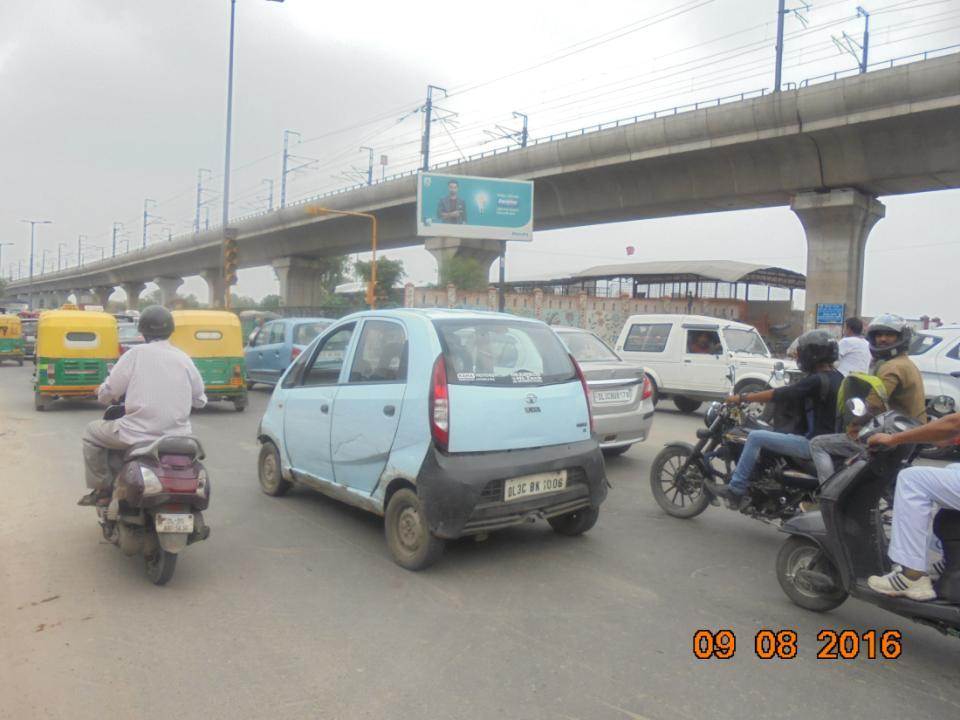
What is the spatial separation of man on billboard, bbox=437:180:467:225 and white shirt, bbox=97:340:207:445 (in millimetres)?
23379

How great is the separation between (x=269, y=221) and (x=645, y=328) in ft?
115

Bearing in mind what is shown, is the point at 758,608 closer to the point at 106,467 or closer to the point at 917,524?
the point at 917,524

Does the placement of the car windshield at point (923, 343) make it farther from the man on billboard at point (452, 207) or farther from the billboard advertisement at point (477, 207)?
the man on billboard at point (452, 207)

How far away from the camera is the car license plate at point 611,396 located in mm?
7969

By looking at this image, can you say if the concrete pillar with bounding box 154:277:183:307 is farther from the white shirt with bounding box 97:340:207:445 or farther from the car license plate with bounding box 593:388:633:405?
the white shirt with bounding box 97:340:207:445

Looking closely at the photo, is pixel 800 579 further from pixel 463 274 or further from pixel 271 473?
pixel 463 274

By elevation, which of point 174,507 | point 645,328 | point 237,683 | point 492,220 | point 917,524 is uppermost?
point 492,220

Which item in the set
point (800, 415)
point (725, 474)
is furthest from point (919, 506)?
point (725, 474)

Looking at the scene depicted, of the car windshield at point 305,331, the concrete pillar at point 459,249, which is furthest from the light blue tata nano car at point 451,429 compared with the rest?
the concrete pillar at point 459,249

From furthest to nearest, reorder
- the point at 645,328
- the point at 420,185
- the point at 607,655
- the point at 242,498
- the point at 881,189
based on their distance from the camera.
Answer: the point at 420,185
the point at 881,189
the point at 645,328
the point at 242,498
the point at 607,655

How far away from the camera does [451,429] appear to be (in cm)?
452

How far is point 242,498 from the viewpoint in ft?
21.8

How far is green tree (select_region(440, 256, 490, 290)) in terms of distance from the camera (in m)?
32.7

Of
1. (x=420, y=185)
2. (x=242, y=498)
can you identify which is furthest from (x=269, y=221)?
(x=242, y=498)
